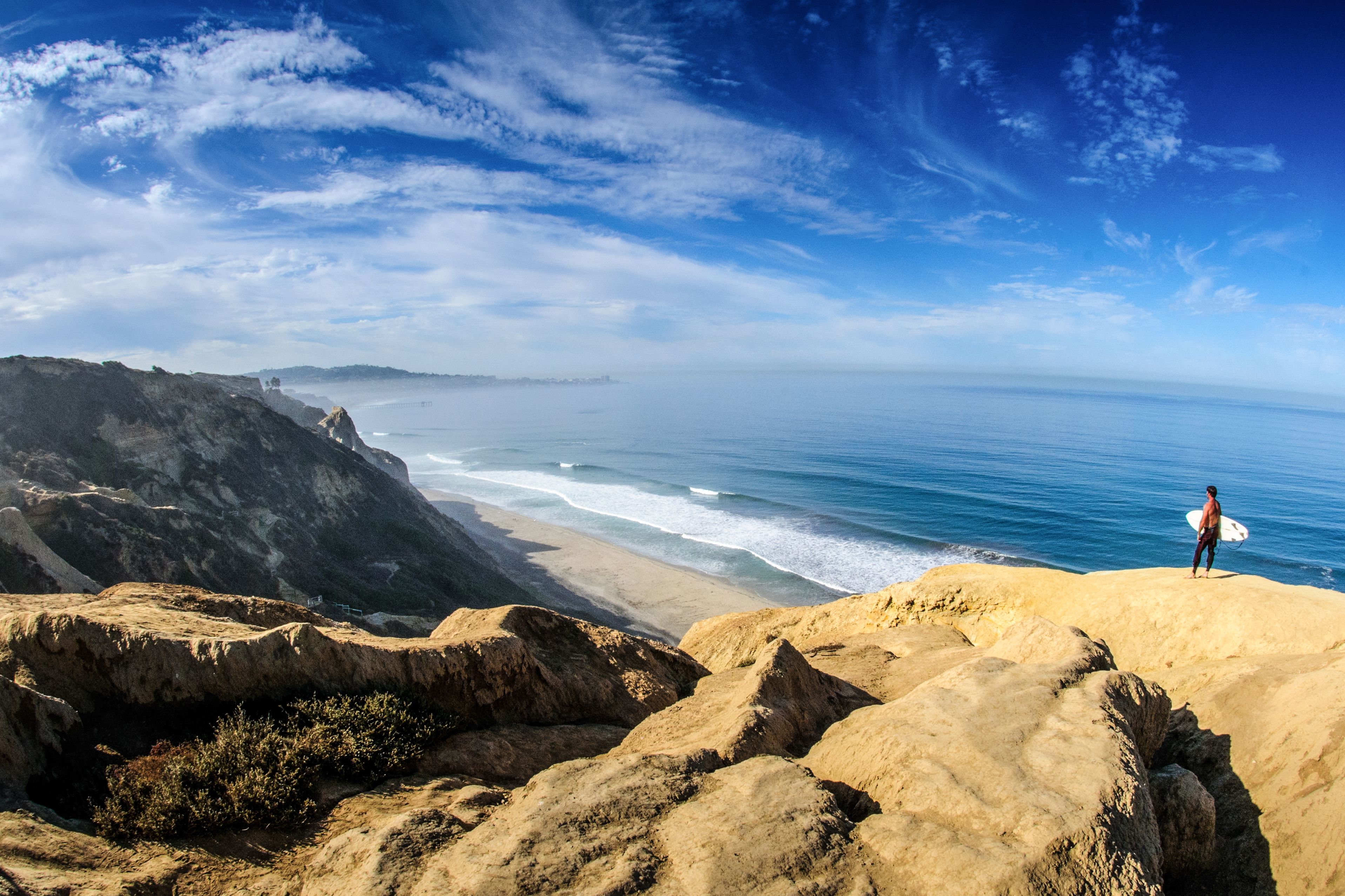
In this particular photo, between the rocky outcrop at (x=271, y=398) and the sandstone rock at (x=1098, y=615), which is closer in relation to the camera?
the sandstone rock at (x=1098, y=615)

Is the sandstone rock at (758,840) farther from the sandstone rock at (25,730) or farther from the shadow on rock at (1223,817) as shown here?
the sandstone rock at (25,730)

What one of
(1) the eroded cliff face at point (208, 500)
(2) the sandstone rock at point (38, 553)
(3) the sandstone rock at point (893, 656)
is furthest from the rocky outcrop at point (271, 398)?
(3) the sandstone rock at point (893, 656)

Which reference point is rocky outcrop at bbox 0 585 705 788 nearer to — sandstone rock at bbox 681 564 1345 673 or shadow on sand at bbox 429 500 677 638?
sandstone rock at bbox 681 564 1345 673

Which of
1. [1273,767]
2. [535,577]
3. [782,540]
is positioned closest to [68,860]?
[1273,767]

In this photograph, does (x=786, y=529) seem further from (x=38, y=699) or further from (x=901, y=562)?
(x=38, y=699)

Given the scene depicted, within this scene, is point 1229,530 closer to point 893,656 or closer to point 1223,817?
point 893,656

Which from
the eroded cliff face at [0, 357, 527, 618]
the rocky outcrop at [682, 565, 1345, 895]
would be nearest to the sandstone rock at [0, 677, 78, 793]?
the rocky outcrop at [682, 565, 1345, 895]
